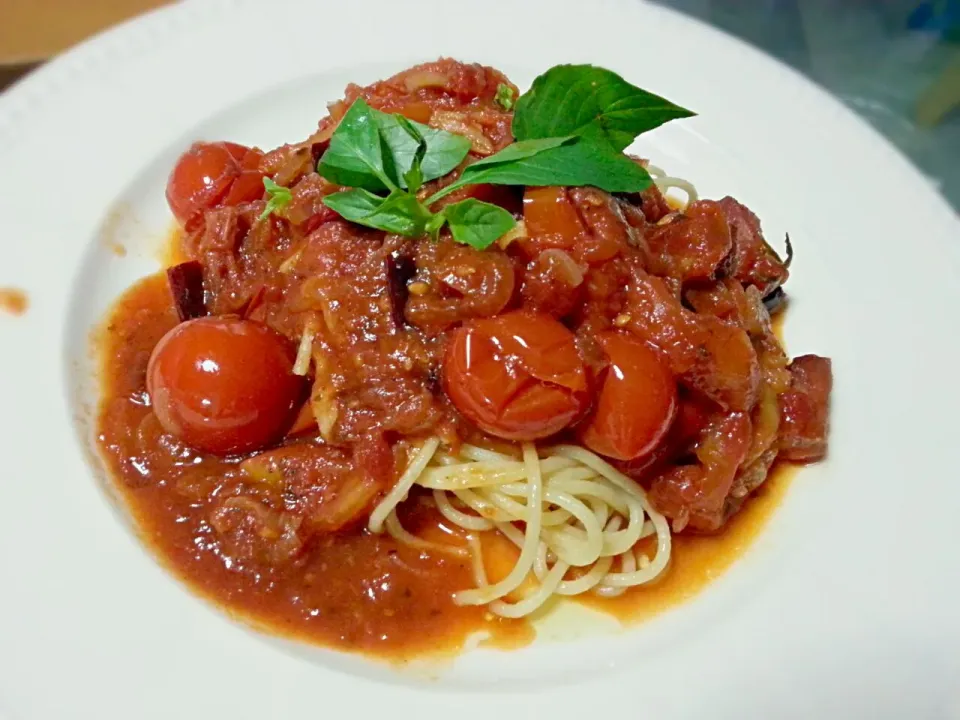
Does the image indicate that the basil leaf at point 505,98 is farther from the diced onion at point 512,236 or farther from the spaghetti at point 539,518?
the spaghetti at point 539,518

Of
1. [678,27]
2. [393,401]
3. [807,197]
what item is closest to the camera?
[393,401]

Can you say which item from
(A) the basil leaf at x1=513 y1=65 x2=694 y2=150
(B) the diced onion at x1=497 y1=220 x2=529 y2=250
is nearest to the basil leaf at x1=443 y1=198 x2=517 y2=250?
(B) the diced onion at x1=497 y1=220 x2=529 y2=250

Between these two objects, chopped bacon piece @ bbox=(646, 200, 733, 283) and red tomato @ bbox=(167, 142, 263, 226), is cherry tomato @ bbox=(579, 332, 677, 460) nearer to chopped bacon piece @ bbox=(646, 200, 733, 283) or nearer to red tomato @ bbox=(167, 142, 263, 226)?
chopped bacon piece @ bbox=(646, 200, 733, 283)

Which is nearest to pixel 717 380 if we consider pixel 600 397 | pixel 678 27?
pixel 600 397

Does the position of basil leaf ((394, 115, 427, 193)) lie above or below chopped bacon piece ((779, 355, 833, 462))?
above

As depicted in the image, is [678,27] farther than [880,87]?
Answer: No

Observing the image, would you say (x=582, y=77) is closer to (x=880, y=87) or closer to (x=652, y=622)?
(x=652, y=622)

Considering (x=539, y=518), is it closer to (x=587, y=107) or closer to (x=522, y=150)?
(x=522, y=150)
